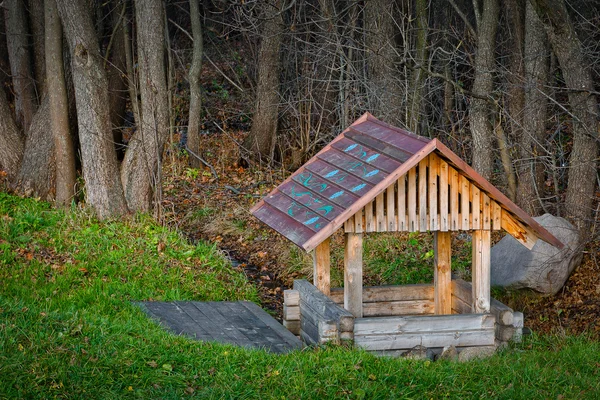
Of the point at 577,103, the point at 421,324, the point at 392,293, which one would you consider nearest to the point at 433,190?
the point at 421,324

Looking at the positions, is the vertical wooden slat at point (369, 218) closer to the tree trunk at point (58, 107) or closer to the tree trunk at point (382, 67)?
the tree trunk at point (382, 67)

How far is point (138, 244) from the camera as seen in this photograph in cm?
1145

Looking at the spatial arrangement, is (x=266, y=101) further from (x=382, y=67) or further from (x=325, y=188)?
(x=325, y=188)

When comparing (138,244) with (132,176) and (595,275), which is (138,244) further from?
(595,275)

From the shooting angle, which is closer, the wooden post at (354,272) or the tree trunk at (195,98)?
the wooden post at (354,272)

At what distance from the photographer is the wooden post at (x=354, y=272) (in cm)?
807

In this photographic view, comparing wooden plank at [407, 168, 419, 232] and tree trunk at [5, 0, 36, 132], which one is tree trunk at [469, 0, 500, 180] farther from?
tree trunk at [5, 0, 36, 132]

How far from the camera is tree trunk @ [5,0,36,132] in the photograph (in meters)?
14.3

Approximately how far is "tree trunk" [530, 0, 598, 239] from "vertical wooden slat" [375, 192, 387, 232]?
297 cm

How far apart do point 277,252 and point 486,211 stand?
5.21m

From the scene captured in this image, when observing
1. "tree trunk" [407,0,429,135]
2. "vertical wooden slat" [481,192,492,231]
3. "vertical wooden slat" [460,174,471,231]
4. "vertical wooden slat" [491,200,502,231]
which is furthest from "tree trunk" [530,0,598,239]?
"tree trunk" [407,0,429,135]

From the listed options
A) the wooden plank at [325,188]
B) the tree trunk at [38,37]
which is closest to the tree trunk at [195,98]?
the tree trunk at [38,37]

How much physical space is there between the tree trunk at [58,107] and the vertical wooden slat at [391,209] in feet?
21.2

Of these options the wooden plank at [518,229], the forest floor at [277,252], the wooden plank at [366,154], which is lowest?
the forest floor at [277,252]
